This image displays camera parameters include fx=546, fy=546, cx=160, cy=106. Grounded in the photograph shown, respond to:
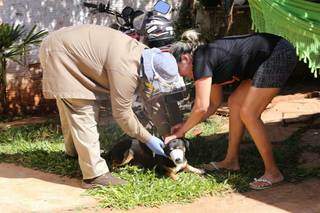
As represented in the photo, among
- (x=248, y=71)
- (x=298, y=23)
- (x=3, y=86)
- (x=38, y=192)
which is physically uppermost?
(x=298, y=23)

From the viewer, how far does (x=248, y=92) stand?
449 centimetres

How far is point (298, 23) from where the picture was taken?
15.7ft

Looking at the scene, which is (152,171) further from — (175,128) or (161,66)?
(161,66)

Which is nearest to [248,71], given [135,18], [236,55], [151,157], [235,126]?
[236,55]

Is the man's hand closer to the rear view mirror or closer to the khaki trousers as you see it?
the khaki trousers

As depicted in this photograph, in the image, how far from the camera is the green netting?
15.4ft

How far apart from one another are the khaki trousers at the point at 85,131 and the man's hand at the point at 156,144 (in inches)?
18.4

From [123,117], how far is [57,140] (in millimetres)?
2143

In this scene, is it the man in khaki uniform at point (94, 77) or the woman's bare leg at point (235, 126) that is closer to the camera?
the man in khaki uniform at point (94, 77)

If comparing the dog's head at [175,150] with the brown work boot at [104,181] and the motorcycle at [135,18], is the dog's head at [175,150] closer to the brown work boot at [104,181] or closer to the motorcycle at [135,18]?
the brown work boot at [104,181]

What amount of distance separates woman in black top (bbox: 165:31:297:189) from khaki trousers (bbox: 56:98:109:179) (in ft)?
2.03

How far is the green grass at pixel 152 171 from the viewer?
4.40 meters

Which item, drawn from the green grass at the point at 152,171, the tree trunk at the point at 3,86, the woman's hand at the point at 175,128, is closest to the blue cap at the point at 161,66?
the woman's hand at the point at 175,128

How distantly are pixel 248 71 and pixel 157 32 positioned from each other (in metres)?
1.99
